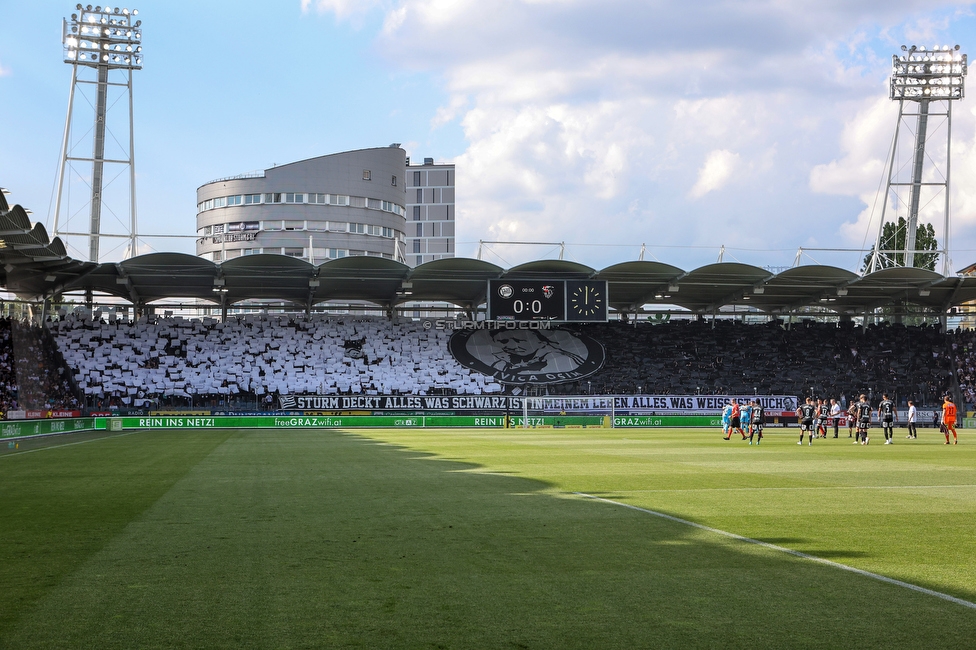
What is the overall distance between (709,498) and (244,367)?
4842 cm

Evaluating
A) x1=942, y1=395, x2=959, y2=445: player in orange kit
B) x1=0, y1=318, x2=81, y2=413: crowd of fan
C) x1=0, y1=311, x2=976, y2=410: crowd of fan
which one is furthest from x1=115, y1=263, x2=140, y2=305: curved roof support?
x1=942, y1=395, x2=959, y2=445: player in orange kit

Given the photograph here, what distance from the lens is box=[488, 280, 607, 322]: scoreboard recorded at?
57219 millimetres

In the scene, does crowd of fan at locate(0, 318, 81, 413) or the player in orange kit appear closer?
the player in orange kit

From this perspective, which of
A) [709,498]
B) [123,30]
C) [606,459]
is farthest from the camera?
[123,30]

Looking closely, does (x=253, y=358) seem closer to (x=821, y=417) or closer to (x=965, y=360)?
(x=821, y=417)

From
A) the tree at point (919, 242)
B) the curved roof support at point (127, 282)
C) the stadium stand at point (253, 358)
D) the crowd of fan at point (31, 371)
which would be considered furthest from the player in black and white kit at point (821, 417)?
the tree at point (919, 242)

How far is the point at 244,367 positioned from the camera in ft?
193

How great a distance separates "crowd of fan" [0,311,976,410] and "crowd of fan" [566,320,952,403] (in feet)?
0.32

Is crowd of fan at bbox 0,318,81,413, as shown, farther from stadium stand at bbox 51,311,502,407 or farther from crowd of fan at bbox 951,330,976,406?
crowd of fan at bbox 951,330,976,406

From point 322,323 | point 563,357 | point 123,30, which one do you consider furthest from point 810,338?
point 123,30

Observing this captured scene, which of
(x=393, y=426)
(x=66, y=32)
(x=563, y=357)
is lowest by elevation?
(x=393, y=426)

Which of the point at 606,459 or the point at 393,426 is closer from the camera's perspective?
the point at 606,459

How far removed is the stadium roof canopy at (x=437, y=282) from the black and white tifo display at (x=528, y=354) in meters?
3.27

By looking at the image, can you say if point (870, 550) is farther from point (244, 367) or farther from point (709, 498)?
point (244, 367)
